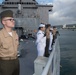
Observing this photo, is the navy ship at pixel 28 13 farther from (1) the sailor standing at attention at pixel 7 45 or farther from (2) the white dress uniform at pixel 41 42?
(1) the sailor standing at attention at pixel 7 45

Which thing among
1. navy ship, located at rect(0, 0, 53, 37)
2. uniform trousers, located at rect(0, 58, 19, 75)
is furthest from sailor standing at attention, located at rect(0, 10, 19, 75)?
navy ship, located at rect(0, 0, 53, 37)

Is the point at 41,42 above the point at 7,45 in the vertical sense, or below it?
below

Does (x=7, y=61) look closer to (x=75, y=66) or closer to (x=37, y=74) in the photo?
(x=37, y=74)

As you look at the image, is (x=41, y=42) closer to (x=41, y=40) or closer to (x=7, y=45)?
(x=41, y=40)

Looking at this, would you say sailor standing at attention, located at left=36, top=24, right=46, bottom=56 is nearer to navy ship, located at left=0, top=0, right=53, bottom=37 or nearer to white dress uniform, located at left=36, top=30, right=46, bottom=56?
white dress uniform, located at left=36, top=30, right=46, bottom=56

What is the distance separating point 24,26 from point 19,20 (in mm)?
1293

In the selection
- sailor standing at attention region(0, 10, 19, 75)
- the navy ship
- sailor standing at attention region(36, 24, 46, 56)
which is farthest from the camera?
the navy ship

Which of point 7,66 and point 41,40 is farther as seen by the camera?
point 41,40

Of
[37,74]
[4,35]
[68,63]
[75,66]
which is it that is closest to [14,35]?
[4,35]

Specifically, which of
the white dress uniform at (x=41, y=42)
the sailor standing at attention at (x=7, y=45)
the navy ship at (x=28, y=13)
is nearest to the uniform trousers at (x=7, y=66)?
the sailor standing at attention at (x=7, y=45)

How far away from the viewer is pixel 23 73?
733cm

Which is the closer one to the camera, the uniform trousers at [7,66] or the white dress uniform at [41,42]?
the uniform trousers at [7,66]

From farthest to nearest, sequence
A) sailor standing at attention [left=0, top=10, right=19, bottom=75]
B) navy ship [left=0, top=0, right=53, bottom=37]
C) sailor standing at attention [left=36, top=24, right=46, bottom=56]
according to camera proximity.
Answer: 1. navy ship [left=0, top=0, right=53, bottom=37]
2. sailor standing at attention [left=36, top=24, right=46, bottom=56]
3. sailor standing at attention [left=0, top=10, right=19, bottom=75]

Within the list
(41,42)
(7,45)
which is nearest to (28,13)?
(41,42)
